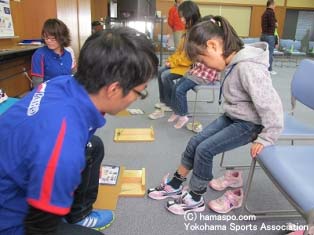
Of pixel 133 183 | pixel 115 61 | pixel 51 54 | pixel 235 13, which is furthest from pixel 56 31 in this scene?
pixel 235 13

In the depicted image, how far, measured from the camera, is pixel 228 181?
1749 millimetres

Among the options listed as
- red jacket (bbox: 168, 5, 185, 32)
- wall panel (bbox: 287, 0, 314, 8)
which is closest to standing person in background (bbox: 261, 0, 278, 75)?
red jacket (bbox: 168, 5, 185, 32)

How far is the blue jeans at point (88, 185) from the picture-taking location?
1.22 meters

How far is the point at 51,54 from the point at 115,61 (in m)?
2.02

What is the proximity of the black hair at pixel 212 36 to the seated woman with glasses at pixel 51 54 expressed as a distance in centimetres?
146

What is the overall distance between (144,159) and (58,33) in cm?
129

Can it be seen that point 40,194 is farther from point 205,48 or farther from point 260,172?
point 260,172

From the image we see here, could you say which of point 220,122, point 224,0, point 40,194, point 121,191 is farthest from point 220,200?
point 224,0

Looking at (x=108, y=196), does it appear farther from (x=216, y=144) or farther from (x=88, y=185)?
(x=216, y=144)

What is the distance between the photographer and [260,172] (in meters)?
1.96

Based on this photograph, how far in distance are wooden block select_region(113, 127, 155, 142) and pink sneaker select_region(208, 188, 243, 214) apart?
96cm

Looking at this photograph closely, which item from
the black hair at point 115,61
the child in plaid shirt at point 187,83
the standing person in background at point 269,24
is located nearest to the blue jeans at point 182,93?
the child in plaid shirt at point 187,83

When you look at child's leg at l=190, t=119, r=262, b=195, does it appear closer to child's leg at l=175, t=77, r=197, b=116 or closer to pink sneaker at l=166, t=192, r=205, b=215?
pink sneaker at l=166, t=192, r=205, b=215

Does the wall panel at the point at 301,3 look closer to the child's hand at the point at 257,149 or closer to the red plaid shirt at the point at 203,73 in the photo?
the red plaid shirt at the point at 203,73
